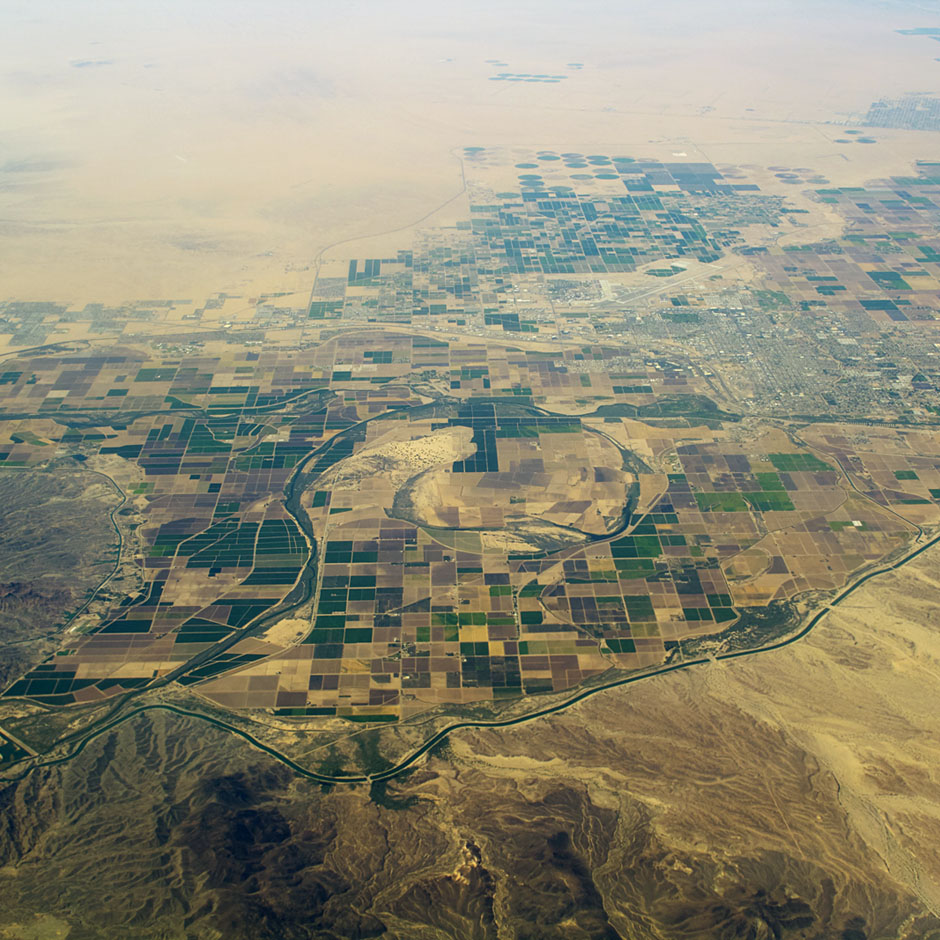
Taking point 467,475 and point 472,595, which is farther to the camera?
point 467,475

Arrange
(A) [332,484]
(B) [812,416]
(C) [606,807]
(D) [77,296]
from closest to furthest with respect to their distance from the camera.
Result: 1. (C) [606,807]
2. (A) [332,484]
3. (B) [812,416]
4. (D) [77,296]

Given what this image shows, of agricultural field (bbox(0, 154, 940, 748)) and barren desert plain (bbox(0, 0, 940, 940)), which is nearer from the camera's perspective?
barren desert plain (bbox(0, 0, 940, 940))

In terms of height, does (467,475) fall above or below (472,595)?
above

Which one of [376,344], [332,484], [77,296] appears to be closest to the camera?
[332,484]

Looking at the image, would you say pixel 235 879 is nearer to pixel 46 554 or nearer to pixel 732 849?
pixel 732 849

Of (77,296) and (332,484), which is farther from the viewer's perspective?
A: (77,296)

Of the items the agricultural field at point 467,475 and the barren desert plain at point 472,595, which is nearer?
the barren desert plain at point 472,595

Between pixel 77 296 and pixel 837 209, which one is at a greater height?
pixel 837 209

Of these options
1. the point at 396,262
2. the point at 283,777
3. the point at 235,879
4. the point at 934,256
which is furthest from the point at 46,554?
the point at 934,256

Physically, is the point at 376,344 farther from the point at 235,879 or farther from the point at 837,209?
the point at 837,209
